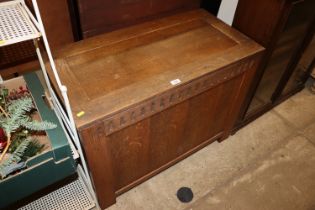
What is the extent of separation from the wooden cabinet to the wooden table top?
0.28 feet

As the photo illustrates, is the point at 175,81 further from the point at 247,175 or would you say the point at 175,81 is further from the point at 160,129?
the point at 247,175

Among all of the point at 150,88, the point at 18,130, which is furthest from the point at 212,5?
the point at 18,130

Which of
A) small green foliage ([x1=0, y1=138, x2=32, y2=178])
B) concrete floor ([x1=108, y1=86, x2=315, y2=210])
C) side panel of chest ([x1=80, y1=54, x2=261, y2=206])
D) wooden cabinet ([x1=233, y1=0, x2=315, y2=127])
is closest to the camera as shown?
small green foliage ([x1=0, y1=138, x2=32, y2=178])

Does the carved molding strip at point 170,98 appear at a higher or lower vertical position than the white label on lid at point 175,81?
lower

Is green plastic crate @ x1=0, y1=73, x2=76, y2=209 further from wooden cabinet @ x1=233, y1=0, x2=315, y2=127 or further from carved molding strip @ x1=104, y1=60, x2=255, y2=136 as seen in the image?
wooden cabinet @ x1=233, y1=0, x2=315, y2=127

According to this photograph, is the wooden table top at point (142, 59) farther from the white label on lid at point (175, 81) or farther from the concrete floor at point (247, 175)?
the concrete floor at point (247, 175)

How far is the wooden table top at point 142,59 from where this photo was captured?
104cm

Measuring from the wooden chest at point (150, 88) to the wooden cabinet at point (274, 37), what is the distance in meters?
0.09

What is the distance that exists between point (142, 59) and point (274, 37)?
2.35 feet

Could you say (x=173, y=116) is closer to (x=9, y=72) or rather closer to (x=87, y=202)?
(x=87, y=202)

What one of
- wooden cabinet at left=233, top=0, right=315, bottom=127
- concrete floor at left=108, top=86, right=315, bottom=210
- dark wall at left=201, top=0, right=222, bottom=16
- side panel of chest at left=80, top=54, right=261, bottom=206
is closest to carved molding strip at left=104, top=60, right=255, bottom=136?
side panel of chest at left=80, top=54, right=261, bottom=206

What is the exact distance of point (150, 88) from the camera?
3.59ft

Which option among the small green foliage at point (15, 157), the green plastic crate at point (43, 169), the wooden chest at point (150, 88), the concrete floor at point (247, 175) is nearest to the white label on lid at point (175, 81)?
the wooden chest at point (150, 88)

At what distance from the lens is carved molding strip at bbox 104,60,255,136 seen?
3.48 feet
